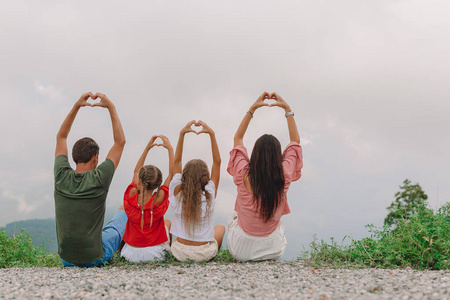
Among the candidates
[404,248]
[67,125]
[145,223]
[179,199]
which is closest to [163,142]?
[179,199]

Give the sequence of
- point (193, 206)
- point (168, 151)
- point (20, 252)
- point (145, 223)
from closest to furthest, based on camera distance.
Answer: point (193, 206)
point (145, 223)
point (168, 151)
point (20, 252)

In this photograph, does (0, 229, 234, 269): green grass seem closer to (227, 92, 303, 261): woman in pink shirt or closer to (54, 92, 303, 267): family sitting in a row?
(54, 92, 303, 267): family sitting in a row

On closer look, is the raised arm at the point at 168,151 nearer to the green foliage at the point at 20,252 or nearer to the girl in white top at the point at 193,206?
the girl in white top at the point at 193,206

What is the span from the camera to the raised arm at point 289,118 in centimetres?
757

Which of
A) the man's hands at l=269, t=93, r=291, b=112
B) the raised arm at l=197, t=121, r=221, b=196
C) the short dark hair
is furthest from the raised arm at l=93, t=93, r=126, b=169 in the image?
the man's hands at l=269, t=93, r=291, b=112

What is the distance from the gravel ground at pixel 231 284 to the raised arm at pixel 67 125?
2.23 m

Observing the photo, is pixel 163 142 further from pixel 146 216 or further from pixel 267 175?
pixel 267 175

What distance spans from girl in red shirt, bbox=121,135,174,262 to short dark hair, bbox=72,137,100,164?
0.95 metres

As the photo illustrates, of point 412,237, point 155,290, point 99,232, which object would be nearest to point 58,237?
point 99,232

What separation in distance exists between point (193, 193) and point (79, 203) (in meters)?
2.02

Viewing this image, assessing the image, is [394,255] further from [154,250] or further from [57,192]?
[57,192]

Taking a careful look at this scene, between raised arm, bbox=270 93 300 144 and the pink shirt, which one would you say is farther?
raised arm, bbox=270 93 300 144

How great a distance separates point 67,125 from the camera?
24.1 ft

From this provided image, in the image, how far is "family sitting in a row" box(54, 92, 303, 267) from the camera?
6.98 meters
